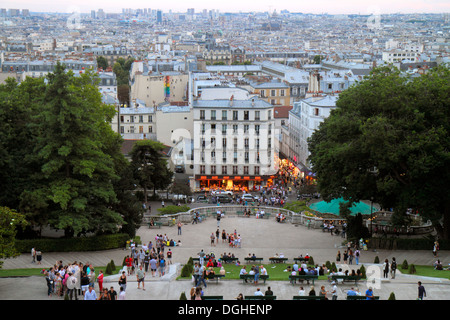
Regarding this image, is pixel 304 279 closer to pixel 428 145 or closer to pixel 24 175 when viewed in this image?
pixel 428 145

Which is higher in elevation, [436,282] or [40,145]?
[40,145]

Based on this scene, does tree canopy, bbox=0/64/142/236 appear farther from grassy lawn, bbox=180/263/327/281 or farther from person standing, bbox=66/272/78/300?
person standing, bbox=66/272/78/300

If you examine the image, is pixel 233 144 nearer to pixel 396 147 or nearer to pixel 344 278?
pixel 396 147

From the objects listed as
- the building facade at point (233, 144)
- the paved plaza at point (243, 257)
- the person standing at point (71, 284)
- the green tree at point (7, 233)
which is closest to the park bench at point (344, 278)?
the paved plaza at point (243, 257)

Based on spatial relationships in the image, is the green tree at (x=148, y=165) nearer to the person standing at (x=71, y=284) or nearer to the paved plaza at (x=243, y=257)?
the paved plaza at (x=243, y=257)
